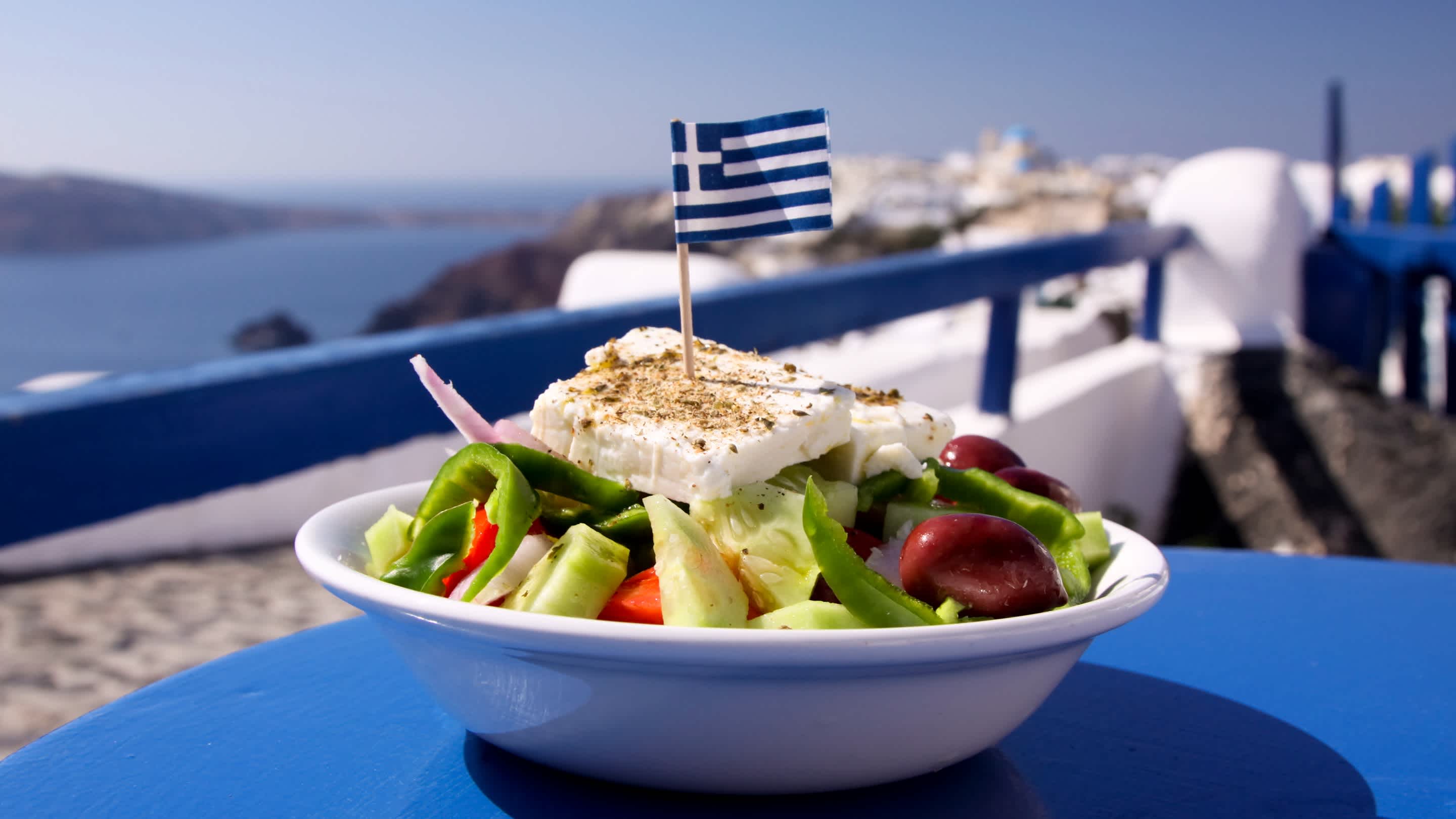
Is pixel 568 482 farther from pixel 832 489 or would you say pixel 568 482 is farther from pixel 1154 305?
pixel 1154 305

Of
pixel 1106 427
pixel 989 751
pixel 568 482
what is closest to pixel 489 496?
pixel 568 482

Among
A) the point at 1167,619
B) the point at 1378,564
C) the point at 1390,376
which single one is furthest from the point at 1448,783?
the point at 1390,376

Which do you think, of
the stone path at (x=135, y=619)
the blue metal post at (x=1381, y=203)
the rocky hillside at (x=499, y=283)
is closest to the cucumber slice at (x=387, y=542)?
the stone path at (x=135, y=619)

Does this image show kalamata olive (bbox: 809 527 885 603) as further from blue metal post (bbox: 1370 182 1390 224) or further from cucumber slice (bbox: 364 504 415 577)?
blue metal post (bbox: 1370 182 1390 224)

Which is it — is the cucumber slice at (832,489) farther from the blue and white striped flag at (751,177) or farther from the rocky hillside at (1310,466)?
the rocky hillside at (1310,466)

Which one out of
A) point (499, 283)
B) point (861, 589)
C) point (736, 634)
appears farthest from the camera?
point (499, 283)
